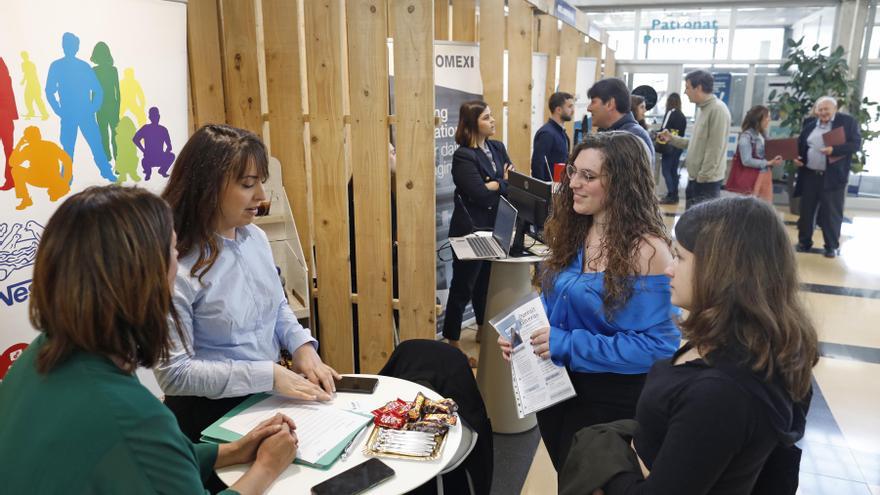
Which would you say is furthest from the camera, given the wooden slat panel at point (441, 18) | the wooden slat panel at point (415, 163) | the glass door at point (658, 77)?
the glass door at point (658, 77)

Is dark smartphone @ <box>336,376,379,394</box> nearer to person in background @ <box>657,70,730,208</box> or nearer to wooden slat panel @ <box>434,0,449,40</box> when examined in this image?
wooden slat panel @ <box>434,0,449,40</box>

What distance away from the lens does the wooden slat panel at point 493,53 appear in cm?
457

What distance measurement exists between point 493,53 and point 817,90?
5.81 m

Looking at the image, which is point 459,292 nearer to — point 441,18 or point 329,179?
point 329,179

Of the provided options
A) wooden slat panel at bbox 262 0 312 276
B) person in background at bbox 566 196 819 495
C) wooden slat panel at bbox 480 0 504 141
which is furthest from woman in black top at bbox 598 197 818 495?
wooden slat panel at bbox 480 0 504 141

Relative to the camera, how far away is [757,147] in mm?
6086

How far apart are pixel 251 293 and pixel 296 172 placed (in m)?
1.70

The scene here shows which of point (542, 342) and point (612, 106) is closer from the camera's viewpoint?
point (542, 342)

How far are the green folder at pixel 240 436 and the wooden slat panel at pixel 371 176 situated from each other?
61.1 inches

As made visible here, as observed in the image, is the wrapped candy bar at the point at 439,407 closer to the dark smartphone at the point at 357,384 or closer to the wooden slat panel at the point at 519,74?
the dark smartphone at the point at 357,384

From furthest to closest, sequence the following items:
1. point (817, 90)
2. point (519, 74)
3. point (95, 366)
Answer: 1. point (817, 90)
2. point (519, 74)
3. point (95, 366)

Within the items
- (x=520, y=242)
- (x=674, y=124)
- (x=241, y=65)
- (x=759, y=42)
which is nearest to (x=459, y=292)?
(x=520, y=242)

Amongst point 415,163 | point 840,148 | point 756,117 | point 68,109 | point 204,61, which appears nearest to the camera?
point 68,109

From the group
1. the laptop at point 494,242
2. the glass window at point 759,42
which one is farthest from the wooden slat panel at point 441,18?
the glass window at point 759,42
